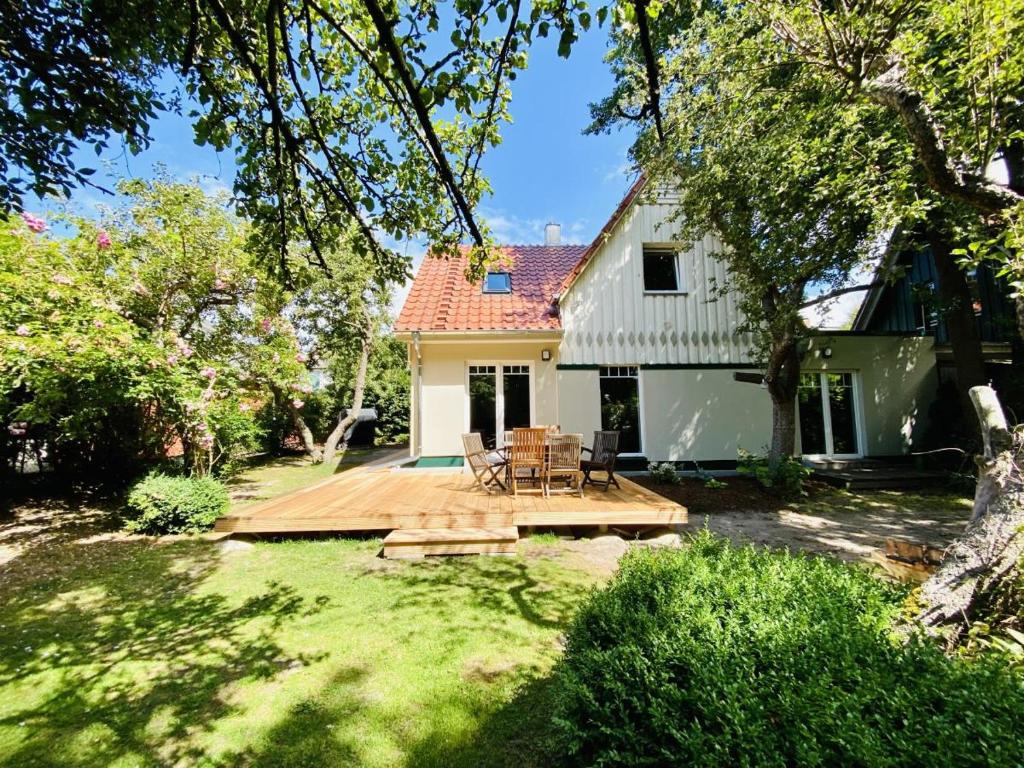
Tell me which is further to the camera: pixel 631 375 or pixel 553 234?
pixel 553 234

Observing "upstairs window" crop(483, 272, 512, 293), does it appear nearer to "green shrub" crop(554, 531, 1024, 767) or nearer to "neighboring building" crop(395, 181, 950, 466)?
"neighboring building" crop(395, 181, 950, 466)

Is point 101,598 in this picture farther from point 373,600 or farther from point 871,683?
point 871,683

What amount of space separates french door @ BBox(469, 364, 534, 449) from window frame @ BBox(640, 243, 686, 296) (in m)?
3.61

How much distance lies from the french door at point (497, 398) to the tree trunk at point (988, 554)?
7474 mm

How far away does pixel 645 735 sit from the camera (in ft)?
5.16

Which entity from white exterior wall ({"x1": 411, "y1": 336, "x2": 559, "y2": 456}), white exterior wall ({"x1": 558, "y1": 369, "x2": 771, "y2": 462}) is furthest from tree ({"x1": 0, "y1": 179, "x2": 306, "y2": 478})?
white exterior wall ({"x1": 558, "y1": 369, "x2": 771, "y2": 462})

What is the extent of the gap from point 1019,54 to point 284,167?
19.9 ft

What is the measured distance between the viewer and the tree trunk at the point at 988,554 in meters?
Answer: 2.27

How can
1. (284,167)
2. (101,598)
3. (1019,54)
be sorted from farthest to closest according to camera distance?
1. (101,598)
2. (1019,54)
3. (284,167)

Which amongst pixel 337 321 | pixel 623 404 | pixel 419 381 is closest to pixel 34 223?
pixel 419 381

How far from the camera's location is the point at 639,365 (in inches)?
393

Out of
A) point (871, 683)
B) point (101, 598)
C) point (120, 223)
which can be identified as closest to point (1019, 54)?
point (871, 683)

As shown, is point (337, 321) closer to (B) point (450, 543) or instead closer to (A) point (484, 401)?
(A) point (484, 401)

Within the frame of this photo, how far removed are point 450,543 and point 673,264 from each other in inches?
343
